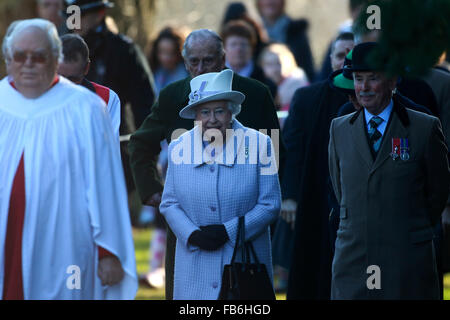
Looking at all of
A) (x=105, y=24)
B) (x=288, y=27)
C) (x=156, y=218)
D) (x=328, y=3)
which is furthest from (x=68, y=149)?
(x=328, y=3)

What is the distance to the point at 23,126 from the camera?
21.2 feet

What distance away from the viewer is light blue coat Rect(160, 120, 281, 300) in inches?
287

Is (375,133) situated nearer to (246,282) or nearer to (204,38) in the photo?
(246,282)

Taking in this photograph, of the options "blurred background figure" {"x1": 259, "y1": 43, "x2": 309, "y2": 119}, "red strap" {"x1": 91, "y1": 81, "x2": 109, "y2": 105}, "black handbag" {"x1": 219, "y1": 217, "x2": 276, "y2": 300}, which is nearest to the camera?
"black handbag" {"x1": 219, "y1": 217, "x2": 276, "y2": 300}

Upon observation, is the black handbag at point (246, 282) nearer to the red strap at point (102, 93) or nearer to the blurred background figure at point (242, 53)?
the red strap at point (102, 93)

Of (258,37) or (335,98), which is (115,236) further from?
(258,37)

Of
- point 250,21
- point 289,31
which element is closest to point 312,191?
point 250,21

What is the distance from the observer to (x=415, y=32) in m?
6.09

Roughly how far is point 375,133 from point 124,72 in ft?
10.6

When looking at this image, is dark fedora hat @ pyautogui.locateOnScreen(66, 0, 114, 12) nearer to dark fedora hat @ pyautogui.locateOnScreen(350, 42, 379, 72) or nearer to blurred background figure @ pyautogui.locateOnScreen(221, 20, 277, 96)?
blurred background figure @ pyautogui.locateOnScreen(221, 20, 277, 96)

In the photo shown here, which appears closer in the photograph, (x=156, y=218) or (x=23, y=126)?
(x=23, y=126)

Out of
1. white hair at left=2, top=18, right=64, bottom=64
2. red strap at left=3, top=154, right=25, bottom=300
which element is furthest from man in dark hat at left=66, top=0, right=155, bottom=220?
red strap at left=3, top=154, right=25, bottom=300

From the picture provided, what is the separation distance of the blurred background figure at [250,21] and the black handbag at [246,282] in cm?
594

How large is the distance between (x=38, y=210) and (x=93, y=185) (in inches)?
12.4
